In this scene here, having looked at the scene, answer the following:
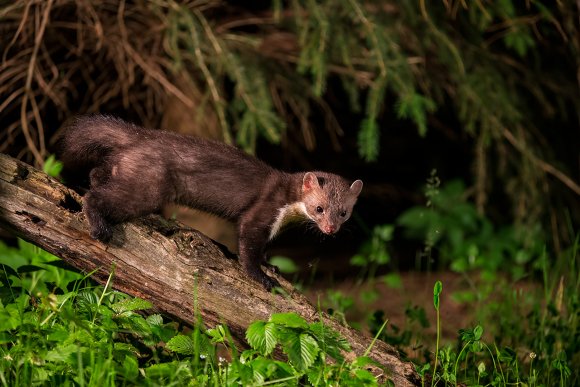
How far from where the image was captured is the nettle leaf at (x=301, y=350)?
3.30 m

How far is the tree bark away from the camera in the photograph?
376 centimetres

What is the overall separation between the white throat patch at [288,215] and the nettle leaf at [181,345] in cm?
122

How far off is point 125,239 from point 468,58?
11.2 ft

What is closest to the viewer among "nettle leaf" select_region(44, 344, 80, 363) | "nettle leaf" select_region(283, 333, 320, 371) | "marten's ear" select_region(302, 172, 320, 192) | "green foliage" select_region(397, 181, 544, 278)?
"nettle leaf" select_region(44, 344, 80, 363)

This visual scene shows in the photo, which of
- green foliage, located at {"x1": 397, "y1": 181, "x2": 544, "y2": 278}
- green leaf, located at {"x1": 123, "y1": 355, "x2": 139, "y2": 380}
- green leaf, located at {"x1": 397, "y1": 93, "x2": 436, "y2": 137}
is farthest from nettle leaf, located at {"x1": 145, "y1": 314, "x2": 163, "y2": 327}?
green foliage, located at {"x1": 397, "y1": 181, "x2": 544, "y2": 278}

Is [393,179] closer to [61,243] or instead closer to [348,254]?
[348,254]

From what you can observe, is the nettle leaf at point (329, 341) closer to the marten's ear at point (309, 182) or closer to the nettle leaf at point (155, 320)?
the nettle leaf at point (155, 320)

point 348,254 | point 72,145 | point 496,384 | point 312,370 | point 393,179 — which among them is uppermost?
point 72,145

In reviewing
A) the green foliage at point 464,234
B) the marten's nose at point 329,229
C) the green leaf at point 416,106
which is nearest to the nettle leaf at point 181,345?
the marten's nose at point 329,229

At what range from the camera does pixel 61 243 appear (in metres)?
3.79

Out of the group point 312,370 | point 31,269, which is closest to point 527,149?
point 312,370

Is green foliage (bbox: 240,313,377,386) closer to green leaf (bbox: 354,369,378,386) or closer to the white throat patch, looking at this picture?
green leaf (bbox: 354,369,378,386)

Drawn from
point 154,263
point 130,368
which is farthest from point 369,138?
point 130,368

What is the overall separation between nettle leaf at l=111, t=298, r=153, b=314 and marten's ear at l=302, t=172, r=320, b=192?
149 cm
